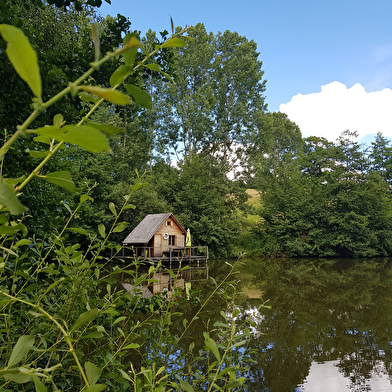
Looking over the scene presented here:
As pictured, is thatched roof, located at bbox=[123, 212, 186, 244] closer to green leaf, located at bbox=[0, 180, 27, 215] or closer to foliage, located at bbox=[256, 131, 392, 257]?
foliage, located at bbox=[256, 131, 392, 257]

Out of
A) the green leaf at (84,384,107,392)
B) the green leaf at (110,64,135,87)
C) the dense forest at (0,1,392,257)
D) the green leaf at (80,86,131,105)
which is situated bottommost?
→ the green leaf at (84,384,107,392)

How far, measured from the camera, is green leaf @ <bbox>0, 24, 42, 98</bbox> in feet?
0.77

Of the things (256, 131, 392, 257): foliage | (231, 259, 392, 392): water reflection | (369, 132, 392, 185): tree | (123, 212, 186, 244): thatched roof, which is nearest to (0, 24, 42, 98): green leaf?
(231, 259, 392, 392): water reflection

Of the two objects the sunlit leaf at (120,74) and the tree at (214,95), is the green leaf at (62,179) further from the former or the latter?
the tree at (214,95)

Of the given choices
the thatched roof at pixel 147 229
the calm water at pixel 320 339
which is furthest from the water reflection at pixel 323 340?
the thatched roof at pixel 147 229

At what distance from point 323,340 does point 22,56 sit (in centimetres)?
559

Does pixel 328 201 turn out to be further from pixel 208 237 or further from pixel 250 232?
pixel 208 237

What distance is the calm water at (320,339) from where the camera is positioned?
3.47 meters

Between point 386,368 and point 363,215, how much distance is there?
20140mm

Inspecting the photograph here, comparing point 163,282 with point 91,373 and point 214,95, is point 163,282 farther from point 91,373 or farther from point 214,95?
point 214,95

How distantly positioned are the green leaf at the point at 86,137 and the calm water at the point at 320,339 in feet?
4.34

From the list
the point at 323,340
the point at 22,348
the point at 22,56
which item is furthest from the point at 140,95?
the point at 323,340

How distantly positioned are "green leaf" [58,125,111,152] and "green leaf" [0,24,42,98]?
0.12 ft

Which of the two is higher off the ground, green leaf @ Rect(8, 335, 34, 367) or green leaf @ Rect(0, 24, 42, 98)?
green leaf @ Rect(0, 24, 42, 98)
